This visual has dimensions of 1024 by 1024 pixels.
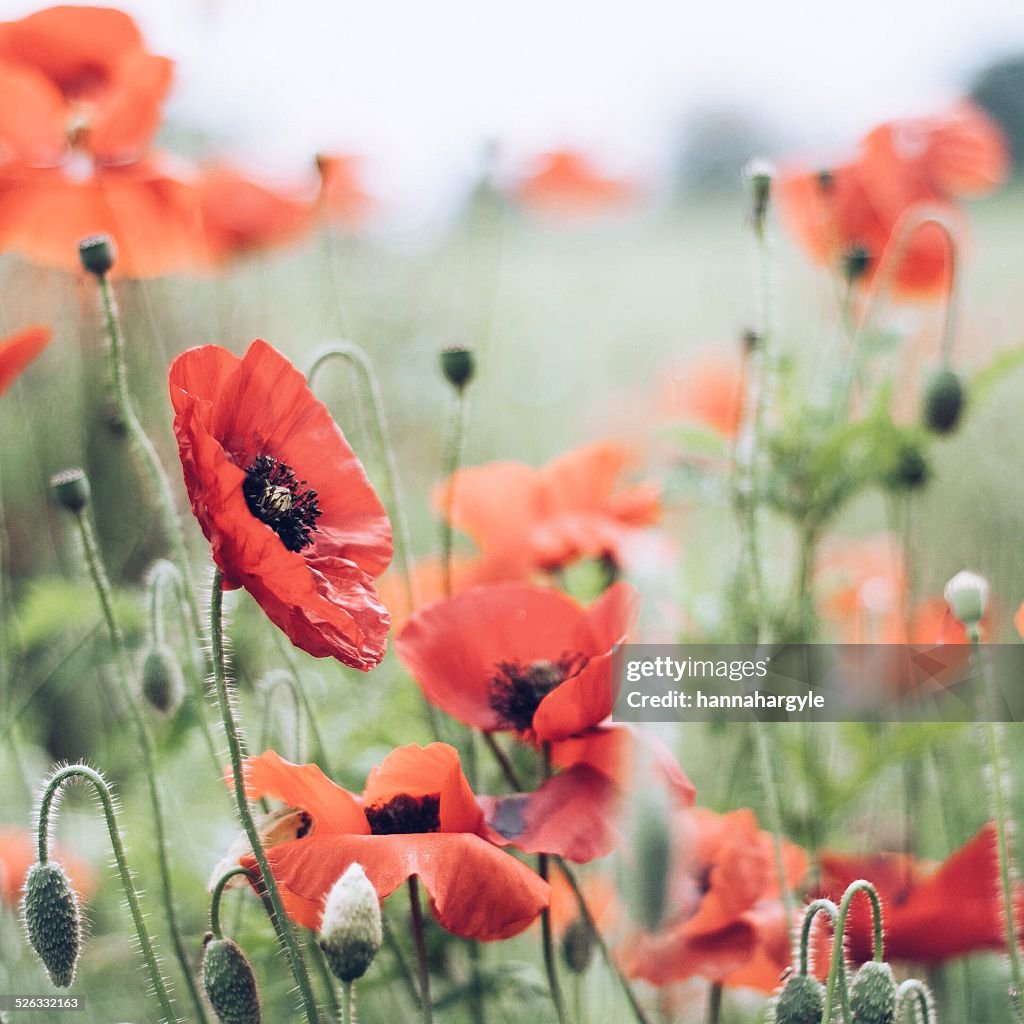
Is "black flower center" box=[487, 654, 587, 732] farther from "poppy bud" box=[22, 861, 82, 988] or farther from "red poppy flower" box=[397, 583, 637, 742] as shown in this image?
"poppy bud" box=[22, 861, 82, 988]

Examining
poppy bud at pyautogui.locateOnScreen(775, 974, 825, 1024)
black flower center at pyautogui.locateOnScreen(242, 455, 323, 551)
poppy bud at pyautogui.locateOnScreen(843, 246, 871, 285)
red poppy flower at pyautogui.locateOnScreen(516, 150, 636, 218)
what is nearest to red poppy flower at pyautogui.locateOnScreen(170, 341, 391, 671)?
black flower center at pyautogui.locateOnScreen(242, 455, 323, 551)

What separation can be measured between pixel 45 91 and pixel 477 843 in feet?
2.13

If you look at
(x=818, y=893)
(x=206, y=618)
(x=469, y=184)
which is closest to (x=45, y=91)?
(x=206, y=618)

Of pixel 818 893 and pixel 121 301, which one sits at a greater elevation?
pixel 121 301

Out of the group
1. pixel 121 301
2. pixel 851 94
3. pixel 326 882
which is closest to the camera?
pixel 326 882

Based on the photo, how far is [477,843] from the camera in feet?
1.53

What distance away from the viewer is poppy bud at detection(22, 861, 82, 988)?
18.8 inches

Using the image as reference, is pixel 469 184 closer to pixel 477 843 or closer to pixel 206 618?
pixel 206 618

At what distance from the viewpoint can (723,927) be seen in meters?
0.58

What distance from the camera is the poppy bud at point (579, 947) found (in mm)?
593

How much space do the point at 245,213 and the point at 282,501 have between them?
628 millimetres

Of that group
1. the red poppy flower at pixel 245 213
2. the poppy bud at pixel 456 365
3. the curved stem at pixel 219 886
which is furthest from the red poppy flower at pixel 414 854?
the red poppy flower at pixel 245 213

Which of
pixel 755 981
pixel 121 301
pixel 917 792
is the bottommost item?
pixel 755 981

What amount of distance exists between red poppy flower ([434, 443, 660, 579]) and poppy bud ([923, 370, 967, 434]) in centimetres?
19
